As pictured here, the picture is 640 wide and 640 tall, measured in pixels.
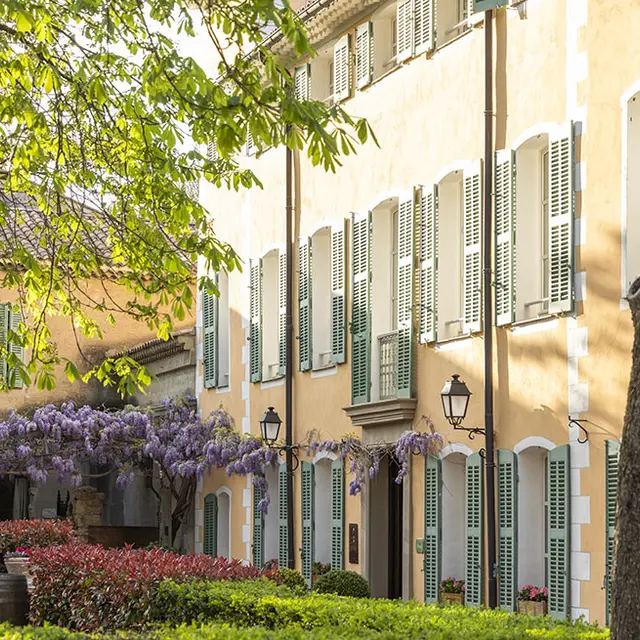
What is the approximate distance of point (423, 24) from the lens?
59.4 feet

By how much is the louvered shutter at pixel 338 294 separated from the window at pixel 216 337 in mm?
4368

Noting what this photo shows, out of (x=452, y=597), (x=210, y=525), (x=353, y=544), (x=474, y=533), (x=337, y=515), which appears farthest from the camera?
(x=210, y=525)

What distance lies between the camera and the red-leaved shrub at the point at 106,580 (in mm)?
13273

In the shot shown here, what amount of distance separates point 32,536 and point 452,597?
6792mm

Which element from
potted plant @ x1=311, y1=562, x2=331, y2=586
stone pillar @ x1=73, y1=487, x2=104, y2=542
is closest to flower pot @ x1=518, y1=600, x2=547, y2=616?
potted plant @ x1=311, y1=562, x2=331, y2=586

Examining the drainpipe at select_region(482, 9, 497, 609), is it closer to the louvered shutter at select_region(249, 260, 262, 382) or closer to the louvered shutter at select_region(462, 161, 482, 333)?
the louvered shutter at select_region(462, 161, 482, 333)

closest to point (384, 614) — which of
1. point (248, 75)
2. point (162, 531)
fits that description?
point (248, 75)

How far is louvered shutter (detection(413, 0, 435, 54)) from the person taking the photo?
17.9 m

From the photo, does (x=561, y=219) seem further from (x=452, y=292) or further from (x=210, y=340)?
(x=210, y=340)

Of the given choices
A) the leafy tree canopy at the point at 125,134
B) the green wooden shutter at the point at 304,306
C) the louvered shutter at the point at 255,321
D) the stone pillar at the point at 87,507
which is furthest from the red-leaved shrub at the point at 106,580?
the stone pillar at the point at 87,507

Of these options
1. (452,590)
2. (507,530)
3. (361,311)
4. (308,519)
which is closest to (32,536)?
(308,519)

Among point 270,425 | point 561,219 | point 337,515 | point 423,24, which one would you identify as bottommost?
point 337,515

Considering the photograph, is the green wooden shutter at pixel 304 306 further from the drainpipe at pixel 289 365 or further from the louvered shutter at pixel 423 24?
the louvered shutter at pixel 423 24

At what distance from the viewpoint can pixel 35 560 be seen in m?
15.8
